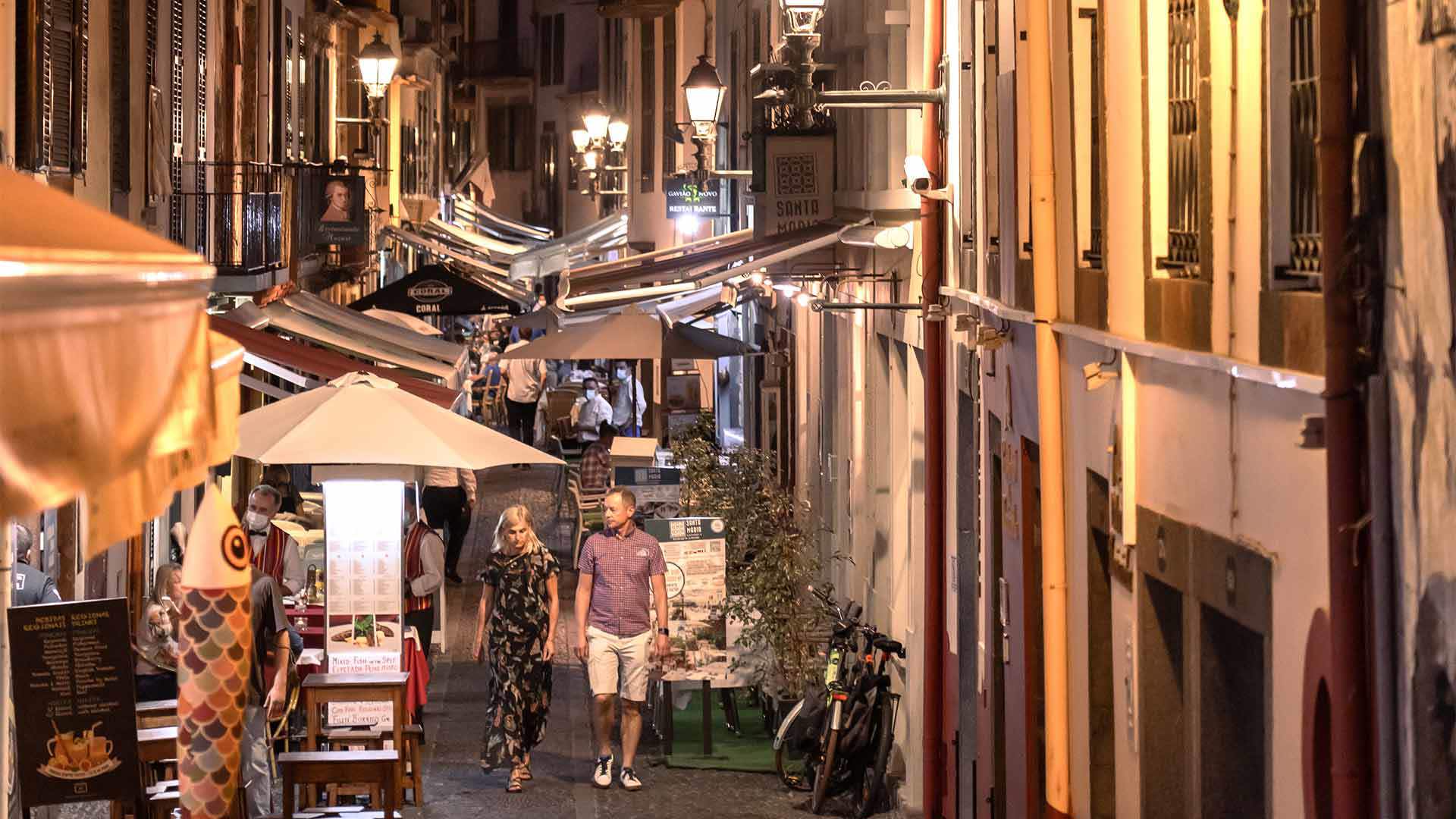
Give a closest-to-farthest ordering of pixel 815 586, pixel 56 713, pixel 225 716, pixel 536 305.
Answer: pixel 225 716
pixel 56 713
pixel 815 586
pixel 536 305

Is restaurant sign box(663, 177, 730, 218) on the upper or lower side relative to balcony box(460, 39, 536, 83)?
Answer: lower

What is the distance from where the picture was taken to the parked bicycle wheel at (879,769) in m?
13.2

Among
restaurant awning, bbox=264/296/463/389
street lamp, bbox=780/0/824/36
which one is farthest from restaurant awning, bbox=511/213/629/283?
street lamp, bbox=780/0/824/36

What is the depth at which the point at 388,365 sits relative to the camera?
1889cm

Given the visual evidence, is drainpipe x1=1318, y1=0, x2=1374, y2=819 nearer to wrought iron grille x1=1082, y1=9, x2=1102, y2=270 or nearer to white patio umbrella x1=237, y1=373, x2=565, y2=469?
wrought iron grille x1=1082, y1=9, x2=1102, y2=270

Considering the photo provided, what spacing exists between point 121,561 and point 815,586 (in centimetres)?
529

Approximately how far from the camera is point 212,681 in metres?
6.17

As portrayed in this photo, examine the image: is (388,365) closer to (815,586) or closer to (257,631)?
(815,586)

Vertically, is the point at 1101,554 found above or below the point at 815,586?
above

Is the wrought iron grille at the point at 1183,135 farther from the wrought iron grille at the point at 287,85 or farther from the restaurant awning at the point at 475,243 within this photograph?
the restaurant awning at the point at 475,243

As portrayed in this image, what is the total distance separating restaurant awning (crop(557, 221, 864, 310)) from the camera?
1524cm

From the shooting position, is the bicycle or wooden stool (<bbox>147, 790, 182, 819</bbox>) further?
the bicycle

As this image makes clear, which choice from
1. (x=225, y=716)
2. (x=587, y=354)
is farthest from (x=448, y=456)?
(x=587, y=354)

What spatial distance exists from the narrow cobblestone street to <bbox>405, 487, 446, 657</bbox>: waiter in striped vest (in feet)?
2.72
